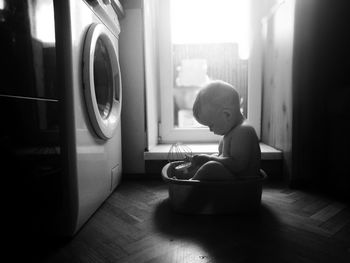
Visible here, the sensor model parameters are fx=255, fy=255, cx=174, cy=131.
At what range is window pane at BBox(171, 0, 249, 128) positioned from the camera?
1.74 m

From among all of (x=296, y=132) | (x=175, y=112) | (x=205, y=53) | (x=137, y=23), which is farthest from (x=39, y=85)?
(x=205, y=53)

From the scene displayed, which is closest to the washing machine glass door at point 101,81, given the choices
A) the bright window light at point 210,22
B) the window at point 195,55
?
the window at point 195,55

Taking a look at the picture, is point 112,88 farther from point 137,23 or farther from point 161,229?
point 161,229

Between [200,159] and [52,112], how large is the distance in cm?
54

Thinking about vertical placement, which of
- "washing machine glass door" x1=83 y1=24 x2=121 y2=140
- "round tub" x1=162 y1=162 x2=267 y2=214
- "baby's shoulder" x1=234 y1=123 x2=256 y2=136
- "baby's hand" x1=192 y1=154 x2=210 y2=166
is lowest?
"round tub" x1=162 y1=162 x2=267 y2=214

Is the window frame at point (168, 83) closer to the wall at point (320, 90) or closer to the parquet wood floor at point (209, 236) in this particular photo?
the wall at point (320, 90)

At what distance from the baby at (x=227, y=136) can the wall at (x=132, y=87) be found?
54 centimetres

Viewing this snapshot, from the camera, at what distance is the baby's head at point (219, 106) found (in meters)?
0.93

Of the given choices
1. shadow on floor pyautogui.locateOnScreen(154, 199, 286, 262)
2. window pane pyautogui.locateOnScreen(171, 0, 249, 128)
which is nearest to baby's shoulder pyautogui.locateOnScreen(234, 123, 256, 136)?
shadow on floor pyautogui.locateOnScreen(154, 199, 286, 262)

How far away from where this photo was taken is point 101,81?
1.08 metres

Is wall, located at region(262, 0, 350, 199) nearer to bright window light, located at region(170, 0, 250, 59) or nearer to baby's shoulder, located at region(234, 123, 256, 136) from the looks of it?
baby's shoulder, located at region(234, 123, 256, 136)

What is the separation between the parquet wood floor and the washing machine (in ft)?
0.27

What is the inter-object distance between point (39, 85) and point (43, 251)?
46 cm

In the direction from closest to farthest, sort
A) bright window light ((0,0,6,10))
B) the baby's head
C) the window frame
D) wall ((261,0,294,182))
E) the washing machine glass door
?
bright window light ((0,0,6,10)) < the washing machine glass door < the baby's head < wall ((261,0,294,182)) < the window frame
